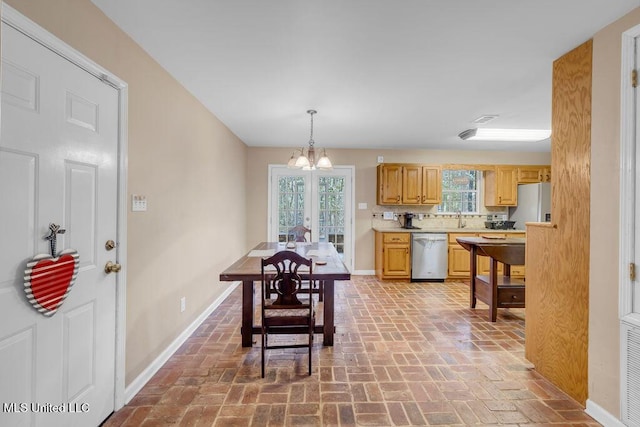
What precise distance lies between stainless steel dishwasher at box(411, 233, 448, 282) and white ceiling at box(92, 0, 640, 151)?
210 cm

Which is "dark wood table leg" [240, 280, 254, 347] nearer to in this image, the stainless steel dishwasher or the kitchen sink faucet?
the stainless steel dishwasher

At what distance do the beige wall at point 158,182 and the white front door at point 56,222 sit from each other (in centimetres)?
18

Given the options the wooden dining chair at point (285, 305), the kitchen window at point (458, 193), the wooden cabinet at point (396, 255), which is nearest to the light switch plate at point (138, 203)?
the wooden dining chair at point (285, 305)

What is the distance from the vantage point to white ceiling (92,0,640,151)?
1588 millimetres

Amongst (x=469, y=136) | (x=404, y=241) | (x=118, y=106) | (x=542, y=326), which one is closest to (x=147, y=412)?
(x=118, y=106)

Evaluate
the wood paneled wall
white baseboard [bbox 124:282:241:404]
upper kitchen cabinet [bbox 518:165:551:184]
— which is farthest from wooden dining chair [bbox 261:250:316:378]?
upper kitchen cabinet [bbox 518:165:551:184]

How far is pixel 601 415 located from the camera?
1688 mm

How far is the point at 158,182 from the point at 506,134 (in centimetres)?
445

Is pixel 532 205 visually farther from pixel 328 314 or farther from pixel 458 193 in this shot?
pixel 328 314

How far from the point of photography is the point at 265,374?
7.07 ft

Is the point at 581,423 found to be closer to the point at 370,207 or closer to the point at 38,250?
the point at 38,250

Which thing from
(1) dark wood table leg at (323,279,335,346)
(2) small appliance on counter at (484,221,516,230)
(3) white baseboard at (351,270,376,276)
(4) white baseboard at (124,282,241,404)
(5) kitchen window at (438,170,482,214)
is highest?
(5) kitchen window at (438,170,482,214)

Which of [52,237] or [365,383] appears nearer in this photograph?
[52,237]

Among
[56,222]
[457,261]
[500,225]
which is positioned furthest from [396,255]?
[56,222]
